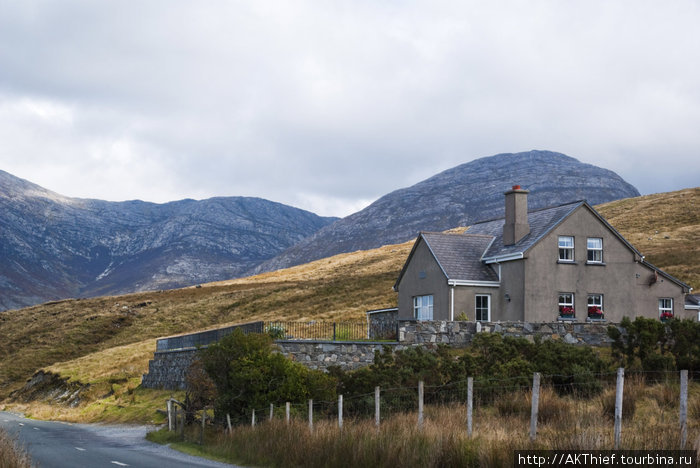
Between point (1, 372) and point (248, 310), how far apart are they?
1042 inches

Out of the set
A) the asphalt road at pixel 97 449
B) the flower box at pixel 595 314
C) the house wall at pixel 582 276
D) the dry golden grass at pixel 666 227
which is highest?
the dry golden grass at pixel 666 227

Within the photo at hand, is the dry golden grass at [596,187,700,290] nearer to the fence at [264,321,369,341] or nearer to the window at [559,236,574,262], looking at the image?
the window at [559,236,574,262]

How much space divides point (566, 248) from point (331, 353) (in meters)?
14.5

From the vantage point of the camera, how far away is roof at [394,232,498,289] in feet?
140

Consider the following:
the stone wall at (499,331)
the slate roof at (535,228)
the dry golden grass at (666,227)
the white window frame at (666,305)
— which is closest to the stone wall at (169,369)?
the stone wall at (499,331)

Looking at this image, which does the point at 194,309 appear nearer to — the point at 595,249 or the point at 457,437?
the point at 595,249

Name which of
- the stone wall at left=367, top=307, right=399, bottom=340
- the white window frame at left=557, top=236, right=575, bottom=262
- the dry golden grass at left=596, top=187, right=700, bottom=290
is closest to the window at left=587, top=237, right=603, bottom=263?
the white window frame at left=557, top=236, right=575, bottom=262

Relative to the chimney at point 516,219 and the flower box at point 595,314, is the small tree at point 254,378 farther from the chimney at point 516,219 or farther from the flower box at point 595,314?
the flower box at point 595,314

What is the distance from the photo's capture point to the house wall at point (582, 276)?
1613 inches

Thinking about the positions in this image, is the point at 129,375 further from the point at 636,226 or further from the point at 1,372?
the point at 636,226

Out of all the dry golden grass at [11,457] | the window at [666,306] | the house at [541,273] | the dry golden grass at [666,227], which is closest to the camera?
the dry golden grass at [11,457]

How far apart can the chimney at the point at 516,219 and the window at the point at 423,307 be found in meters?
5.62

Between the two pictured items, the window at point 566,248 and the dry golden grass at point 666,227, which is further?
the dry golden grass at point 666,227

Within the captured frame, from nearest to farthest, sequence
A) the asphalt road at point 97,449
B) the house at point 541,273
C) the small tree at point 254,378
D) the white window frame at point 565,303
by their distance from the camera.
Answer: the asphalt road at point 97,449, the small tree at point 254,378, the house at point 541,273, the white window frame at point 565,303
